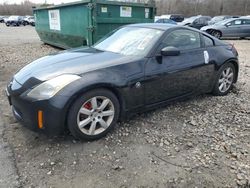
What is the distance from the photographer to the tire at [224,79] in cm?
481

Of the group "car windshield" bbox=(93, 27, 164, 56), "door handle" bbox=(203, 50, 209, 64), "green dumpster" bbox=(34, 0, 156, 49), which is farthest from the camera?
"green dumpster" bbox=(34, 0, 156, 49)

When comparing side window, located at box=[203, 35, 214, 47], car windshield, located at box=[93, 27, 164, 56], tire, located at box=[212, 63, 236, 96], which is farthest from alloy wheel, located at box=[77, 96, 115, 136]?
tire, located at box=[212, 63, 236, 96]

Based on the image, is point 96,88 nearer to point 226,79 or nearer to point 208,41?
point 208,41

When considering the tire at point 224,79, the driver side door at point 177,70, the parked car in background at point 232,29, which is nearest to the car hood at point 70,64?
the driver side door at point 177,70

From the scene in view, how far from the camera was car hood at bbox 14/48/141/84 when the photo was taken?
3.16m

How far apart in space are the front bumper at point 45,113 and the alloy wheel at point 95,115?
0.24 m

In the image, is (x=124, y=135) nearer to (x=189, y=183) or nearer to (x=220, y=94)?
(x=189, y=183)

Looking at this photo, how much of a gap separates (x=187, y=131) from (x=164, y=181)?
1.15 meters

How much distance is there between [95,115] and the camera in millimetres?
3195

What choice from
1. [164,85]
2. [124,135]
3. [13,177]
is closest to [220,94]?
[164,85]

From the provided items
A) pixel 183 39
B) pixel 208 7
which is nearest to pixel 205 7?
pixel 208 7

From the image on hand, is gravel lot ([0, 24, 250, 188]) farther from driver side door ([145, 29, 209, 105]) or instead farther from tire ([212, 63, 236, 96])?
tire ([212, 63, 236, 96])

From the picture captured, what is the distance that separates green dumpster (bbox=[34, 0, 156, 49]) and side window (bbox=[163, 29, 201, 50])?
3.50 meters

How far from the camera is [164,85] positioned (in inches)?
150
